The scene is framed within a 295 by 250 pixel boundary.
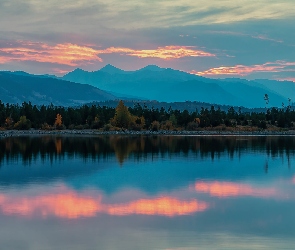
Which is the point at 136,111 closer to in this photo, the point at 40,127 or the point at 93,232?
the point at 40,127

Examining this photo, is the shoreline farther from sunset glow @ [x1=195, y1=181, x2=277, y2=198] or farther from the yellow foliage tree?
sunset glow @ [x1=195, y1=181, x2=277, y2=198]

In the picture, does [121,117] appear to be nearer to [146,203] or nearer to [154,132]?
[154,132]

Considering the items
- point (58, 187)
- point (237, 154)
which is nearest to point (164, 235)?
point (58, 187)

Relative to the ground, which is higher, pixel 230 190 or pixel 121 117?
pixel 121 117

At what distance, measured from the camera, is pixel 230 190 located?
2980 centimetres

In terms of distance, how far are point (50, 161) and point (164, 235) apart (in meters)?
26.6

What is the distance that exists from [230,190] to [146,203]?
6.35 meters

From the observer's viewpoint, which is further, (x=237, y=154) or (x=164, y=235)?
(x=237, y=154)

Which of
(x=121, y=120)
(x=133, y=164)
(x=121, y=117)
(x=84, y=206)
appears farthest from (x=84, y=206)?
(x=121, y=120)

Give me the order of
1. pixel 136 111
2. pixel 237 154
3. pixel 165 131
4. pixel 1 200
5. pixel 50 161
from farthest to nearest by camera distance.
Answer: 1. pixel 136 111
2. pixel 165 131
3. pixel 237 154
4. pixel 50 161
5. pixel 1 200

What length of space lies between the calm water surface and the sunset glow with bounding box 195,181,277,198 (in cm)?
6

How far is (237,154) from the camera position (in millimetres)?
52250

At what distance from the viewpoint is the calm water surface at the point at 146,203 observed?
18.8m

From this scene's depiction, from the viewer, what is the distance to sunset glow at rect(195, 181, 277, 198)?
93.0ft
